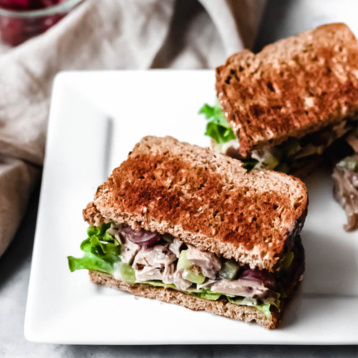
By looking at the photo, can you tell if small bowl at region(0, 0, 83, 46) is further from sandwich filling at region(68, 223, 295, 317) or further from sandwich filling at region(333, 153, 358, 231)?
sandwich filling at region(333, 153, 358, 231)

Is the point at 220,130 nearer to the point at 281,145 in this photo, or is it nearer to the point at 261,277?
the point at 281,145

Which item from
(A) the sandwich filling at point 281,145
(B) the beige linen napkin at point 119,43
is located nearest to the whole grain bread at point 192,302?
(A) the sandwich filling at point 281,145

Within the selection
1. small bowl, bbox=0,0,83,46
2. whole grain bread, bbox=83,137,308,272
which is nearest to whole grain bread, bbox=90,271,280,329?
whole grain bread, bbox=83,137,308,272

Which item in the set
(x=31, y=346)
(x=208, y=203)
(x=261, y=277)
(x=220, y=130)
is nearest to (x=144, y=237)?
(x=208, y=203)

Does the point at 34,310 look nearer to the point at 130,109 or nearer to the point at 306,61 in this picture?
the point at 130,109

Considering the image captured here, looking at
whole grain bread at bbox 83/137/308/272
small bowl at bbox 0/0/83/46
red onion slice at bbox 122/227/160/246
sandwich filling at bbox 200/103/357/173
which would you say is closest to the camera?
whole grain bread at bbox 83/137/308/272

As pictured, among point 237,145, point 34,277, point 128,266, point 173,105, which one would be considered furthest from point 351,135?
point 34,277
